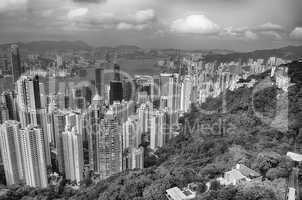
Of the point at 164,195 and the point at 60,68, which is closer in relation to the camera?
the point at 164,195

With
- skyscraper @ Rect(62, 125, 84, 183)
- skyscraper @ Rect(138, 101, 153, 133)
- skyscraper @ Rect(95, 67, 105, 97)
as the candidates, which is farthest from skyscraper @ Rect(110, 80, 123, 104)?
skyscraper @ Rect(62, 125, 84, 183)

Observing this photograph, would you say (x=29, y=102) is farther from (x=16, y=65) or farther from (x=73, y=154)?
(x=73, y=154)

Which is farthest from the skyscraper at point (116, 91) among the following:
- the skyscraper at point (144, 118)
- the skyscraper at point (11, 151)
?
the skyscraper at point (11, 151)

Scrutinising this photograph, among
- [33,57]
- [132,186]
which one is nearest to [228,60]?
[33,57]

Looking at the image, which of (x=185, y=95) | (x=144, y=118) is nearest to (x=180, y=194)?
(x=144, y=118)

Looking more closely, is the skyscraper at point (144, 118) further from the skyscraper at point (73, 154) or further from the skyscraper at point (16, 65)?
the skyscraper at point (16, 65)

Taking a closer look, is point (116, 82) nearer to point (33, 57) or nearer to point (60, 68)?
point (60, 68)
